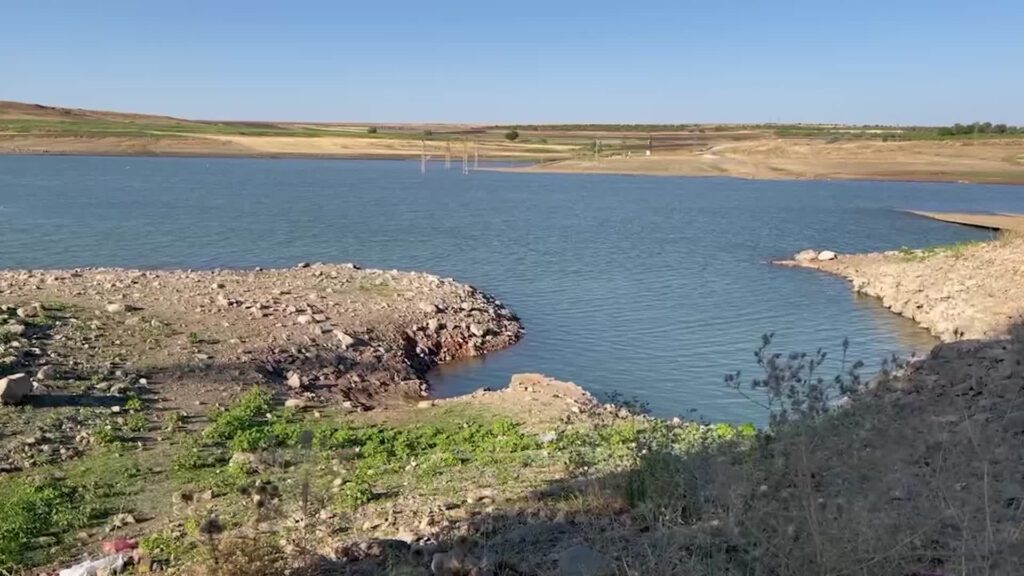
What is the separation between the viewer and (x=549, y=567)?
4.58 meters

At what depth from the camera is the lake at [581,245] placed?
1650 centimetres

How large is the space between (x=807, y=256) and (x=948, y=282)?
7.72 meters

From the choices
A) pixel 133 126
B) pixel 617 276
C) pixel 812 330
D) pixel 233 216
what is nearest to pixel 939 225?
pixel 617 276

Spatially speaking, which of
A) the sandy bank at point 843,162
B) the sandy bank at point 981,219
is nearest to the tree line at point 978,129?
the sandy bank at point 843,162

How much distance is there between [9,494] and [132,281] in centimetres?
999

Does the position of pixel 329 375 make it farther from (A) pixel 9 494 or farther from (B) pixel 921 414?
(B) pixel 921 414

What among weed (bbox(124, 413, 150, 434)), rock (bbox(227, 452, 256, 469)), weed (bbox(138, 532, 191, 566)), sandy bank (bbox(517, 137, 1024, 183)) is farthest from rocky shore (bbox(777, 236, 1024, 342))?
sandy bank (bbox(517, 137, 1024, 183))

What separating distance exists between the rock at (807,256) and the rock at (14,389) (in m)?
23.7

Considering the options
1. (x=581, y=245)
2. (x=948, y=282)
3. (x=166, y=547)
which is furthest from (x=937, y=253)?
(x=166, y=547)

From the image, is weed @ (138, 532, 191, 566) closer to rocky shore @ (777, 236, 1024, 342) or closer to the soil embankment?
the soil embankment

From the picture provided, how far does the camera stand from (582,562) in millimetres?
4504

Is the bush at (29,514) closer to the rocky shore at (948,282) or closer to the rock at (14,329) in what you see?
the rock at (14,329)

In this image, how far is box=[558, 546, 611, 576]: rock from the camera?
434 cm

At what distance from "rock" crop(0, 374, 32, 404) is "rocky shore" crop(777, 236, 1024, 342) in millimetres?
12476
